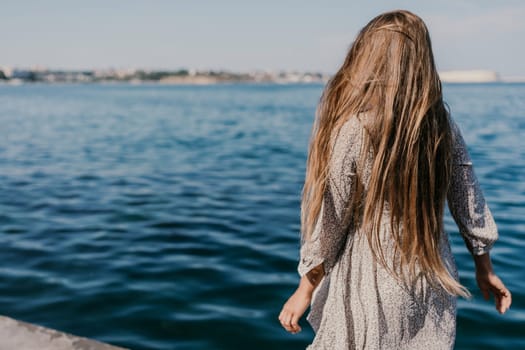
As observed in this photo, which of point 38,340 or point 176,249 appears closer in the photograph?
point 38,340

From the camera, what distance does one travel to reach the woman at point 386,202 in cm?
200

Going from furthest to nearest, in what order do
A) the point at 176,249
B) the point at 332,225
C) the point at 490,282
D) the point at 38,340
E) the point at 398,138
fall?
the point at 176,249, the point at 38,340, the point at 490,282, the point at 332,225, the point at 398,138

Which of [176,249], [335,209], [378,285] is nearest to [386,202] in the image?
[335,209]

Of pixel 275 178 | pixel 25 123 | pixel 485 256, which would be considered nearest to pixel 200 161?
pixel 275 178

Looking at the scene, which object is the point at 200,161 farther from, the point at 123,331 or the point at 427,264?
the point at 427,264

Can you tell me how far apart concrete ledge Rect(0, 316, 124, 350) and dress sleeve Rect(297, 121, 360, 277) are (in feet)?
5.51

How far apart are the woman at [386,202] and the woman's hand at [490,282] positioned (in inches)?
4.1

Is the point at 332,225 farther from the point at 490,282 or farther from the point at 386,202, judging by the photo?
the point at 490,282

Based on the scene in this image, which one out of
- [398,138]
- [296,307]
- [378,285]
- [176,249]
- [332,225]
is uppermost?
[398,138]

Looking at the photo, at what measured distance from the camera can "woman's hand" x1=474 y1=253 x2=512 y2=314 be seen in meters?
2.34

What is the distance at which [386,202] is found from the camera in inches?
82.3

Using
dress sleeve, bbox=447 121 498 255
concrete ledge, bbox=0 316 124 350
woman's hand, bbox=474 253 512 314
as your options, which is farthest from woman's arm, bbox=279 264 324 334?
concrete ledge, bbox=0 316 124 350

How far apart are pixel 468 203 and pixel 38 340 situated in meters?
2.53

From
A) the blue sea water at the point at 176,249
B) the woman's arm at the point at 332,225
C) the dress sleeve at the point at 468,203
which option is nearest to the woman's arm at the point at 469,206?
the dress sleeve at the point at 468,203
